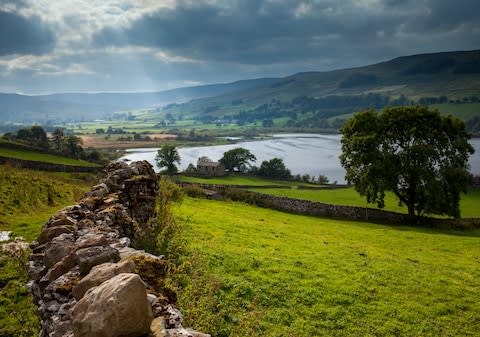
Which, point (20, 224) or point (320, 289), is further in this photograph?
point (20, 224)

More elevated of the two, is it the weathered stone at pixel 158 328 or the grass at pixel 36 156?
the weathered stone at pixel 158 328

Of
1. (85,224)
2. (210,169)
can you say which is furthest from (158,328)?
(210,169)

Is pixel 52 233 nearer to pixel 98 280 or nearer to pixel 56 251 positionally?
pixel 56 251

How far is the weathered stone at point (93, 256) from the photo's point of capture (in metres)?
7.46

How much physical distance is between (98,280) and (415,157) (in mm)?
42560

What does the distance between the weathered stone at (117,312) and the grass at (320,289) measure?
4579mm

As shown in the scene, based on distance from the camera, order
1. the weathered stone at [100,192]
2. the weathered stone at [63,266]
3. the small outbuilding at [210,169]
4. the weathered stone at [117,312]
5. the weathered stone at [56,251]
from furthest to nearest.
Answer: the small outbuilding at [210,169]
the weathered stone at [100,192]
the weathered stone at [56,251]
the weathered stone at [63,266]
the weathered stone at [117,312]

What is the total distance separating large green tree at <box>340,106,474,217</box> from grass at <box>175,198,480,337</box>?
1818cm

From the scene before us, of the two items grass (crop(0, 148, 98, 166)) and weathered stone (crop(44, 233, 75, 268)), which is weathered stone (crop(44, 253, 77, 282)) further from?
grass (crop(0, 148, 98, 166))

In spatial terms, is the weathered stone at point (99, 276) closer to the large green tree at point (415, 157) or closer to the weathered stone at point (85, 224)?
the weathered stone at point (85, 224)

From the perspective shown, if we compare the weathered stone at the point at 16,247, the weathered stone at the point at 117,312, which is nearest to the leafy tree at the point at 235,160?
the weathered stone at the point at 16,247

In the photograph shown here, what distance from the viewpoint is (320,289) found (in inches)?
607

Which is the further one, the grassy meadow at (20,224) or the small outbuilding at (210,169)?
the small outbuilding at (210,169)

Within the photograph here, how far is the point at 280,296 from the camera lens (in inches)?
566
